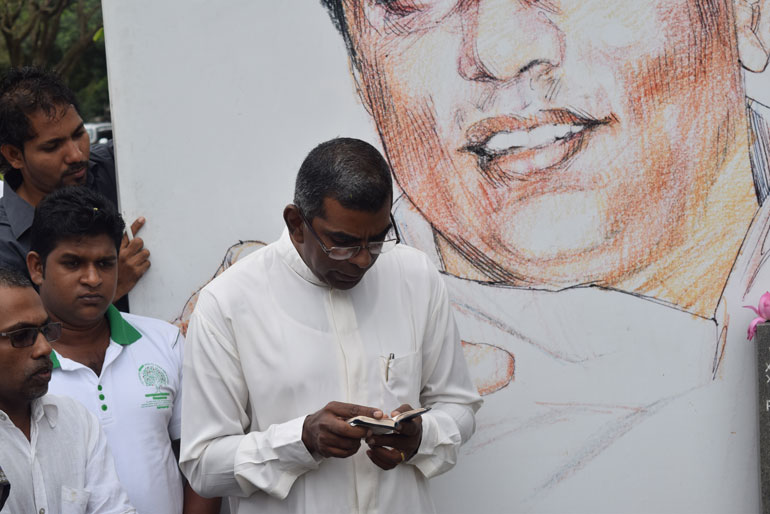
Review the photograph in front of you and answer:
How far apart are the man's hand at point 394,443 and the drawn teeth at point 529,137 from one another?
116cm

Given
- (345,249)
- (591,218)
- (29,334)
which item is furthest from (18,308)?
(591,218)

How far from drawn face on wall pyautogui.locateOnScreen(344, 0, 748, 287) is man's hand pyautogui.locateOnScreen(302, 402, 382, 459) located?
103 centimetres

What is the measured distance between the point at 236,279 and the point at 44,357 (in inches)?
21.6

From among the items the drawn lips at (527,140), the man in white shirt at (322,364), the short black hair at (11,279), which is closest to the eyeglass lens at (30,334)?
the short black hair at (11,279)

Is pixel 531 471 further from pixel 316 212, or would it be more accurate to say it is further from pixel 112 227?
pixel 112 227

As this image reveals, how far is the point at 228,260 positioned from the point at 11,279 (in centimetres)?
93

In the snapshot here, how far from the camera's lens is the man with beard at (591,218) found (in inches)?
130

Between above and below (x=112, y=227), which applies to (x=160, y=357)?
below

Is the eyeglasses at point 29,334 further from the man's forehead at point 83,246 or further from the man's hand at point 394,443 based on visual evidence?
the man's hand at point 394,443

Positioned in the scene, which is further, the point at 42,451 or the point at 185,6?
the point at 185,6

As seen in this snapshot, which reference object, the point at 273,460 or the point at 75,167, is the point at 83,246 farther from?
the point at 273,460

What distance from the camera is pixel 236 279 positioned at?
2.67 metres

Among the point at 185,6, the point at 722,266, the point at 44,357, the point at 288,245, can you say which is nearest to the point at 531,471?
the point at 722,266

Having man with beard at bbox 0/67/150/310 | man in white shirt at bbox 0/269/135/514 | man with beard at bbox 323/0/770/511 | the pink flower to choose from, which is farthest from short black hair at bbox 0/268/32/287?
the pink flower
